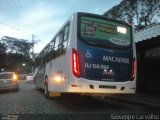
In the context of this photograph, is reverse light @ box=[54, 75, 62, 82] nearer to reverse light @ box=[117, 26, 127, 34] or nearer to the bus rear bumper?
the bus rear bumper

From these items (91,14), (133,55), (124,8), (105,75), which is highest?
(124,8)

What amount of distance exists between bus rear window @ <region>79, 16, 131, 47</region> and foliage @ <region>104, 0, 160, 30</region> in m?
30.3

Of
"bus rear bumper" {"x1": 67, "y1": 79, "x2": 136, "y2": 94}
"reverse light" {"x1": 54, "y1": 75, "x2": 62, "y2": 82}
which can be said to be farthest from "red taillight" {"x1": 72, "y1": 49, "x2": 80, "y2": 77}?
"reverse light" {"x1": 54, "y1": 75, "x2": 62, "y2": 82}

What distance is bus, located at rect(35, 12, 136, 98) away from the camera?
10.7 meters

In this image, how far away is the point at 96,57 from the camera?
36.4ft

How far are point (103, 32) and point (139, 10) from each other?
33721 mm

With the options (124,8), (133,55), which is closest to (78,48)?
(133,55)

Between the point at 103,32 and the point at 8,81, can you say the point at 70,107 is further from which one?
the point at 8,81

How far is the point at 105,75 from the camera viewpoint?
11.2 meters

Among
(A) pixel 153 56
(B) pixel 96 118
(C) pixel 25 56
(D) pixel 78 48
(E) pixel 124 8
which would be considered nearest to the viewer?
(B) pixel 96 118

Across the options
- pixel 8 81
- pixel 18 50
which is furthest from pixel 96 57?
pixel 18 50

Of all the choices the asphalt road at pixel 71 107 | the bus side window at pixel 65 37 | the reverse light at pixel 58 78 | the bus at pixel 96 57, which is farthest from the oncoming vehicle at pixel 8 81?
the bus side window at pixel 65 37

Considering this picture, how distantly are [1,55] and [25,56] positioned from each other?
2563 cm

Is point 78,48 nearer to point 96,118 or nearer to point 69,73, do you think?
point 69,73
